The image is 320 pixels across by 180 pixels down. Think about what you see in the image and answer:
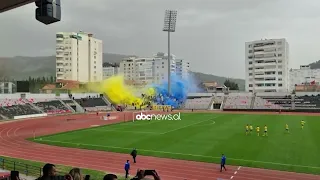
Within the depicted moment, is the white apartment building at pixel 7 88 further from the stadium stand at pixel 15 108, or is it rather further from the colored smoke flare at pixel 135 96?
the colored smoke flare at pixel 135 96

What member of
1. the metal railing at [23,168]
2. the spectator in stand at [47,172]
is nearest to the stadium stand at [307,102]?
the metal railing at [23,168]

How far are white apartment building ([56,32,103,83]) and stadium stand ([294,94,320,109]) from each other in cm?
8296

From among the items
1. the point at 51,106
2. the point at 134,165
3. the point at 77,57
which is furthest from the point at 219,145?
the point at 77,57

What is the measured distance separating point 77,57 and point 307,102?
3431 inches

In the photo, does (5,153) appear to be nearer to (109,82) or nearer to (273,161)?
(273,161)

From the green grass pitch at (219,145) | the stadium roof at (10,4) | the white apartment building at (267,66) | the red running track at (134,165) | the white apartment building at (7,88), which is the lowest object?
the red running track at (134,165)

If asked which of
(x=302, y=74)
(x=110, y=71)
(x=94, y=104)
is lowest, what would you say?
(x=94, y=104)

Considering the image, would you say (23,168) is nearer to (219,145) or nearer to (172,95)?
(219,145)

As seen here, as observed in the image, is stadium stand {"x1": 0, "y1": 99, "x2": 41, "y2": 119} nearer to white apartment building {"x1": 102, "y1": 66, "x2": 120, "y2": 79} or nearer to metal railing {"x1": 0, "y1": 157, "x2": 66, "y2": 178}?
metal railing {"x1": 0, "y1": 157, "x2": 66, "y2": 178}

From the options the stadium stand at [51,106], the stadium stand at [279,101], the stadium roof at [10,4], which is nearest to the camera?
the stadium roof at [10,4]

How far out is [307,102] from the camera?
6906 centimetres

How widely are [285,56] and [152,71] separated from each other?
85301mm

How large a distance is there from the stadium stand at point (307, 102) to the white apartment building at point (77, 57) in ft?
272

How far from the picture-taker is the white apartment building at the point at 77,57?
117 m
